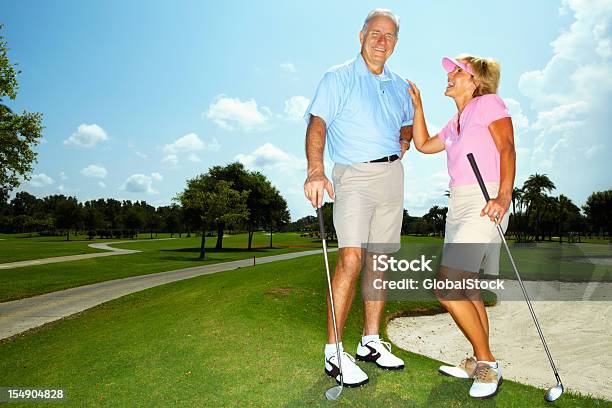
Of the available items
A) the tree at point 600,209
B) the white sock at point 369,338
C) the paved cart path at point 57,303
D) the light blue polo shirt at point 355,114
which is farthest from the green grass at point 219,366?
the tree at point 600,209

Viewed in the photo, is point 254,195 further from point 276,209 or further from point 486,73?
point 486,73

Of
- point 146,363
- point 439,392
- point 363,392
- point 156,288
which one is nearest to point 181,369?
point 146,363

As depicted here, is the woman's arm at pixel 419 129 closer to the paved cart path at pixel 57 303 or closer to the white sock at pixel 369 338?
the white sock at pixel 369 338

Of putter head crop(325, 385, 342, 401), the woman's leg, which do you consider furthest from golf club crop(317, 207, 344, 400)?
the woman's leg

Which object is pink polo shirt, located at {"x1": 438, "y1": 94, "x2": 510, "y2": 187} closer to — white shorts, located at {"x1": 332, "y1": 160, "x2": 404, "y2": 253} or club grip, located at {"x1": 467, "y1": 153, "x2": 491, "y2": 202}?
club grip, located at {"x1": 467, "y1": 153, "x2": 491, "y2": 202}

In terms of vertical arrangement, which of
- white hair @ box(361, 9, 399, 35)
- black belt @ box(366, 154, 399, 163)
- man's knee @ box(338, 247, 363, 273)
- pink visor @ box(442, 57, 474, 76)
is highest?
white hair @ box(361, 9, 399, 35)

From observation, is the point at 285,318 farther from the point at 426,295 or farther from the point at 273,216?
the point at 273,216

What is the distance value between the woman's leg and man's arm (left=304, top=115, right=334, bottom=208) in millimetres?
1167

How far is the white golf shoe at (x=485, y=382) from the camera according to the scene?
3.73m

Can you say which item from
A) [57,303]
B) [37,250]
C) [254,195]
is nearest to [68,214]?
[37,250]

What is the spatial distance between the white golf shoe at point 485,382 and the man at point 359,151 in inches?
36.5

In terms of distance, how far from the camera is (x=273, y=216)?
218 ft

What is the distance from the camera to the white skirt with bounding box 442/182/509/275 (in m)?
3.52

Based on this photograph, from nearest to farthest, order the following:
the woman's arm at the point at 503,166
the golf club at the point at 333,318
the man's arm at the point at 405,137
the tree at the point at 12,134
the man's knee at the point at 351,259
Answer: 1. the woman's arm at the point at 503,166
2. the golf club at the point at 333,318
3. the man's knee at the point at 351,259
4. the man's arm at the point at 405,137
5. the tree at the point at 12,134
